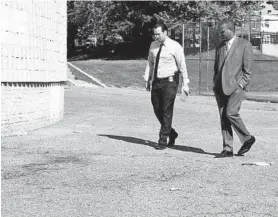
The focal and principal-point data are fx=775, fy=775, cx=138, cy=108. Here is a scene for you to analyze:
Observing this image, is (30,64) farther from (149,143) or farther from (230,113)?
(230,113)

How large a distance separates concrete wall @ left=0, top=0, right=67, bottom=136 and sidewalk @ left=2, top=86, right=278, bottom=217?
0.37 meters

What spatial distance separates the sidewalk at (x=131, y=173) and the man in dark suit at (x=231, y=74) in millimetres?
390

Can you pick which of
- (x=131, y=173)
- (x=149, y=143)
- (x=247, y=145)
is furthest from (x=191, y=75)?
(x=131, y=173)

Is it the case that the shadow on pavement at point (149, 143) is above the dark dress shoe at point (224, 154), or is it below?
below

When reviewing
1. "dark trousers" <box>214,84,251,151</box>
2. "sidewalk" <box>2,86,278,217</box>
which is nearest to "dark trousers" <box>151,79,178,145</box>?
"sidewalk" <box>2,86,278,217</box>

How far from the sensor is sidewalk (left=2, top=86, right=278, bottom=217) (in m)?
6.75

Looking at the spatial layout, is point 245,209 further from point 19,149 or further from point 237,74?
point 19,149

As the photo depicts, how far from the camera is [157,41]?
11359 millimetres

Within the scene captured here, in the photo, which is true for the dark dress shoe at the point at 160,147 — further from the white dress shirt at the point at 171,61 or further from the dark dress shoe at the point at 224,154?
the dark dress shoe at the point at 224,154

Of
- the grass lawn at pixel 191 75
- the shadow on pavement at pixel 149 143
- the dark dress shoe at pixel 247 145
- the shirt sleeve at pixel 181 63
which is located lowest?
the grass lawn at pixel 191 75

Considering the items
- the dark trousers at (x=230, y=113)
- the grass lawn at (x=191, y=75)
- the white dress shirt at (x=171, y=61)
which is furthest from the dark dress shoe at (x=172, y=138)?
the grass lawn at (x=191, y=75)

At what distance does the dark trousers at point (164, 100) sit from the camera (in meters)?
11.2

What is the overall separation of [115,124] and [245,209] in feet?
28.0

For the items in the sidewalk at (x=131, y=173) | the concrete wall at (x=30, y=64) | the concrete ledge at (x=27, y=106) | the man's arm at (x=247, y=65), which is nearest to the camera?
the sidewalk at (x=131, y=173)
